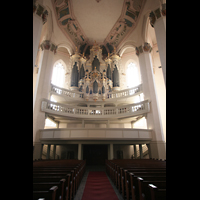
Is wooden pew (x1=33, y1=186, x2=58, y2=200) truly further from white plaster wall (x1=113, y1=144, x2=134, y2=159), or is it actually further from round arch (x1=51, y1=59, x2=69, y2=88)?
round arch (x1=51, y1=59, x2=69, y2=88)

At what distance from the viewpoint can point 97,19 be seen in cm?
1408

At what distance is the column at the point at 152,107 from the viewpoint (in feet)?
30.8

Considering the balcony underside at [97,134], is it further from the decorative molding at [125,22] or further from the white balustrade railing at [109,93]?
the decorative molding at [125,22]

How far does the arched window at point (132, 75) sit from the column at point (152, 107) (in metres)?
3.33

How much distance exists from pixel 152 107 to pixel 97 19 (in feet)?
35.2

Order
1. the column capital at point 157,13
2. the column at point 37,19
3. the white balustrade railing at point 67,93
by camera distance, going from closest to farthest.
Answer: the column at point 37,19 < the column capital at point 157,13 < the white balustrade railing at point 67,93

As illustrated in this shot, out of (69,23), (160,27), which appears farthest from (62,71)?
(160,27)

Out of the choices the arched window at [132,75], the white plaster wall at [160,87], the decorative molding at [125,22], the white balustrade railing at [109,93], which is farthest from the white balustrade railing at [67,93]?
the white plaster wall at [160,87]

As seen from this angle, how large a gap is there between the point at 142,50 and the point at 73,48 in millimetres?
7808

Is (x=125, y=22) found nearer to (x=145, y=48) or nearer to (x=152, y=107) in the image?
(x=145, y=48)

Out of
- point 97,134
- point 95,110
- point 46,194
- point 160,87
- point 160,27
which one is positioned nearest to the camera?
point 46,194

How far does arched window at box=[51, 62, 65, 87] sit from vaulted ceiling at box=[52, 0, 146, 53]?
3.20 metres

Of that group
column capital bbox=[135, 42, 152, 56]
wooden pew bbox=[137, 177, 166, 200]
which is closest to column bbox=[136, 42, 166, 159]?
column capital bbox=[135, 42, 152, 56]
